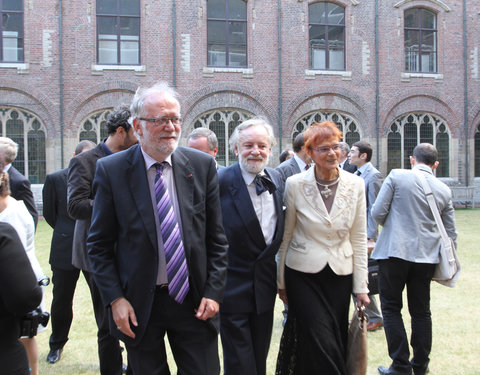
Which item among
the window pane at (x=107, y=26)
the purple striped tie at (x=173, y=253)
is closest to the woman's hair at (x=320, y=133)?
the purple striped tie at (x=173, y=253)

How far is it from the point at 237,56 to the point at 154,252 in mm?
16443

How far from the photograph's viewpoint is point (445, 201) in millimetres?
3875

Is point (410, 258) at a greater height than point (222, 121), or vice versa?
point (222, 121)

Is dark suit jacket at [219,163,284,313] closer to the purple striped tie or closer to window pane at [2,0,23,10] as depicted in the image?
the purple striped tie

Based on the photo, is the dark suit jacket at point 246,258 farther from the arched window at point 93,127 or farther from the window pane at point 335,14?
the window pane at point 335,14

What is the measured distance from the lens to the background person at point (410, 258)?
12.2ft

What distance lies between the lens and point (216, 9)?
695 inches

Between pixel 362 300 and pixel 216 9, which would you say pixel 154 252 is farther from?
pixel 216 9

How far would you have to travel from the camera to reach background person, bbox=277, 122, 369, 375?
3018mm

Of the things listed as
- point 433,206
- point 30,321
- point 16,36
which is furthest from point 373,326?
point 16,36

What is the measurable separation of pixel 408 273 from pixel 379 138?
1535 cm

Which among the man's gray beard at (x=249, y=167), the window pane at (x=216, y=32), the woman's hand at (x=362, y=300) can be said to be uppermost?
the window pane at (x=216, y=32)

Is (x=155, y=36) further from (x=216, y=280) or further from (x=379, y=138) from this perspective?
(x=216, y=280)

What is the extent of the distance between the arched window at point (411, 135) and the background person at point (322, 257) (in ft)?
53.6
